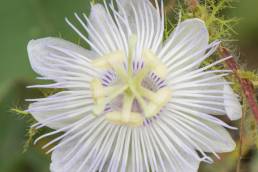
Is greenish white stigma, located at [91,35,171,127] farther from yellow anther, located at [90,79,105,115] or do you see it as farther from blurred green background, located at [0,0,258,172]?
blurred green background, located at [0,0,258,172]

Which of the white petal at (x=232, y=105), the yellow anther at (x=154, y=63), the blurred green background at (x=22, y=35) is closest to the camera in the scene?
the white petal at (x=232, y=105)

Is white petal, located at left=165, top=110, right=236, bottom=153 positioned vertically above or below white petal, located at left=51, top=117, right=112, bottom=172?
below

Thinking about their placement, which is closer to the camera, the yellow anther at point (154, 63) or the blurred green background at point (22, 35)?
the yellow anther at point (154, 63)

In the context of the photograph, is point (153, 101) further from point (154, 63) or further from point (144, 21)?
point (144, 21)

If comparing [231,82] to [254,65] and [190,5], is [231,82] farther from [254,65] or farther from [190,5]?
[254,65]

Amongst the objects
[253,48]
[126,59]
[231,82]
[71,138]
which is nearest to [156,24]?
[126,59]

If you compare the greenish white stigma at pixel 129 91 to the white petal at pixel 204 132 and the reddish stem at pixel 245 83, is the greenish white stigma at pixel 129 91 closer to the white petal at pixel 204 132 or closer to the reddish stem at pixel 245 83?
the white petal at pixel 204 132

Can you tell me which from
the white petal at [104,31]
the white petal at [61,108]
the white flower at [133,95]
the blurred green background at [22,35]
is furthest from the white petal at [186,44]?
the blurred green background at [22,35]

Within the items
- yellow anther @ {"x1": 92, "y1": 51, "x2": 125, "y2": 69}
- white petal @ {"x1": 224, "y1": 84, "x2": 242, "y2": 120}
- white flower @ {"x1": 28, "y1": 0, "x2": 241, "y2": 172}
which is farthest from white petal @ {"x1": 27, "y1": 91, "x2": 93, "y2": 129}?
white petal @ {"x1": 224, "y1": 84, "x2": 242, "y2": 120}
